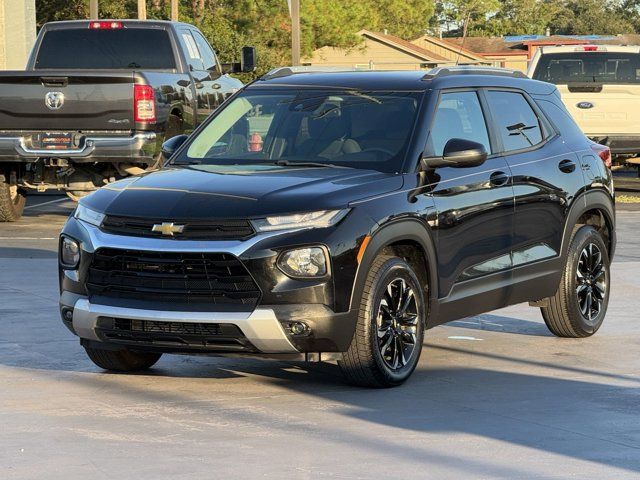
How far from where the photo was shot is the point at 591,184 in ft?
34.1

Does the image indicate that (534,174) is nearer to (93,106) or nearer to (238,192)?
(238,192)

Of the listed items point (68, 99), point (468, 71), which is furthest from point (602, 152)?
point (68, 99)

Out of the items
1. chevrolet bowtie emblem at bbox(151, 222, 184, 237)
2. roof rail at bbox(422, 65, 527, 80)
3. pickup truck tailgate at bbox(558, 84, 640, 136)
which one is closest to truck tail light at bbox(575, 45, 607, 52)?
pickup truck tailgate at bbox(558, 84, 640, 136)

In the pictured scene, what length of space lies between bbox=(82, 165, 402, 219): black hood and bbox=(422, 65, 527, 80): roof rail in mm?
1046

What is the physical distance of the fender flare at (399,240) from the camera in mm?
8023

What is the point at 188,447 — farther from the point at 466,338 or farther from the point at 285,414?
the point at 466,338

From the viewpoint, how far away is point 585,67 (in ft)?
72.8

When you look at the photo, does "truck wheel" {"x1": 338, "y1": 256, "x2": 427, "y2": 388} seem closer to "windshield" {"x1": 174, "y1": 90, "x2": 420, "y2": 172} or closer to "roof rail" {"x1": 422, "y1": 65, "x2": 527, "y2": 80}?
"windshield" {"x1": 174, "y1": 90, "x2": 420, "y2": 172}

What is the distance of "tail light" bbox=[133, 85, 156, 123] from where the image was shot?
16.3m

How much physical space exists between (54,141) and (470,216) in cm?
850

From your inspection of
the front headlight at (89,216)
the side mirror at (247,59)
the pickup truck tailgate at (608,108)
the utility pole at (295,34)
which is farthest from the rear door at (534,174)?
the utility pole at (295,34)

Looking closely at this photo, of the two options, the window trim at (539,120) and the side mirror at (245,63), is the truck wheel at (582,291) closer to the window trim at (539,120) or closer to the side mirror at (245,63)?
the window trim at (539,120)

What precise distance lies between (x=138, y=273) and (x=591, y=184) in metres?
3.77

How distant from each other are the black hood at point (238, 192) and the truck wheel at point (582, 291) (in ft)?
7.00
